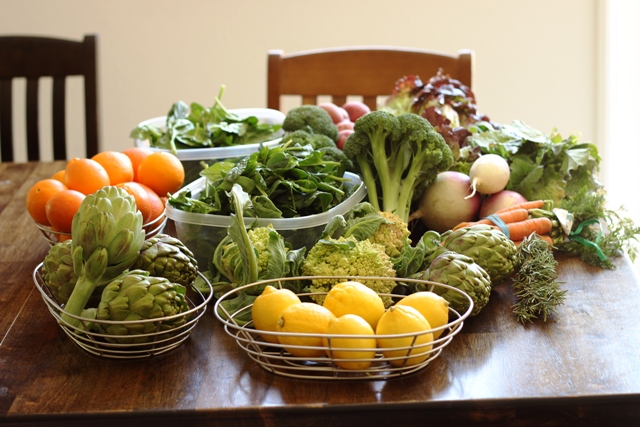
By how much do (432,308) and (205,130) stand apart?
940mm

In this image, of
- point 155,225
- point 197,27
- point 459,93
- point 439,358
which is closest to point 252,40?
point 197,27

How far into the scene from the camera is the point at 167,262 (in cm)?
102

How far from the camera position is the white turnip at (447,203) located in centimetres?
141

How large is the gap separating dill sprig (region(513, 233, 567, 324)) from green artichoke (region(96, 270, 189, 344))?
49cm

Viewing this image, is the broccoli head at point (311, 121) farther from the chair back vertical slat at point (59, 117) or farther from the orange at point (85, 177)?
the chair back vertical slat at point (59, 117)

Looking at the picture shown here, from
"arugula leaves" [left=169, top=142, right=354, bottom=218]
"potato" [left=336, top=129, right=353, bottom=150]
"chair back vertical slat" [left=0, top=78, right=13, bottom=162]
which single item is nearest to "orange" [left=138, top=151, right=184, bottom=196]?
"arugula leaves" [left=169, top=142, right=354, bottom=218]

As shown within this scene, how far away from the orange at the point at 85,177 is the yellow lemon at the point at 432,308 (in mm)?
658

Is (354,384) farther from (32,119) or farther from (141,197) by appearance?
(32,119)

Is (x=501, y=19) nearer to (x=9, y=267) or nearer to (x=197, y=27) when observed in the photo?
(x=197, y=27)

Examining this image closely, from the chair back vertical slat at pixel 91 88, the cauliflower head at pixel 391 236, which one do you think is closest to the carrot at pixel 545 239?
the cauliflower head at pixel 391 236

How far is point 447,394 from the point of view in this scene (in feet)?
2.84

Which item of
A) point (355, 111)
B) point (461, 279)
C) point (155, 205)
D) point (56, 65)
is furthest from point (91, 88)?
point (461, 279)

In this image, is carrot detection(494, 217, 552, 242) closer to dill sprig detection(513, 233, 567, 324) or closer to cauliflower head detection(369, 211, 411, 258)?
dill sprig detection(513, 233, 567, 324)

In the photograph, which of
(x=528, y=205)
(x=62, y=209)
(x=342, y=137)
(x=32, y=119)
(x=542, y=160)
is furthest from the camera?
(x=32, y=119)
